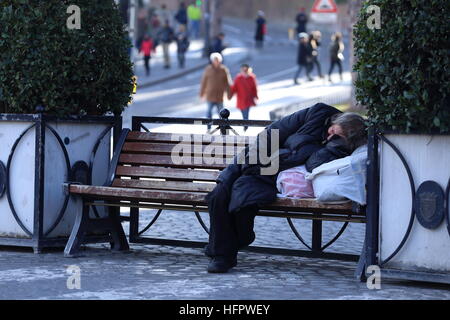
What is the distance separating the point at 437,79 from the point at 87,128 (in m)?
3.30

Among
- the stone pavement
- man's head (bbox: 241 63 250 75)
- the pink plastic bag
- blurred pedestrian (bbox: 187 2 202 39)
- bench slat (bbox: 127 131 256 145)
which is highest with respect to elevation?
blurred pedestrian (bbox: 187 2 202 39)

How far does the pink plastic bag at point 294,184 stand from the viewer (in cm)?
849

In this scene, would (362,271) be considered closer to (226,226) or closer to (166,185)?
(226,226)

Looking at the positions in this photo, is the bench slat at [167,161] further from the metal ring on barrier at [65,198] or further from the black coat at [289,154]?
the black coat at [289,154]

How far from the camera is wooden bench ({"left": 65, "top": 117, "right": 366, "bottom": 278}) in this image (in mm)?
8852

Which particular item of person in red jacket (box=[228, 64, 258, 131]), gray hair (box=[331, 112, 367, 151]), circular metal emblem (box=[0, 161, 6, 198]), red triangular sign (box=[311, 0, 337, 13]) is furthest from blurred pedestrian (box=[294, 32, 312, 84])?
gray hair (box=[331, 112, 367, 151])

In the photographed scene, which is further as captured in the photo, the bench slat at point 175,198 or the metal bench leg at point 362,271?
the bench slat at point 175,198

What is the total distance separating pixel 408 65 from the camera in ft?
25.6

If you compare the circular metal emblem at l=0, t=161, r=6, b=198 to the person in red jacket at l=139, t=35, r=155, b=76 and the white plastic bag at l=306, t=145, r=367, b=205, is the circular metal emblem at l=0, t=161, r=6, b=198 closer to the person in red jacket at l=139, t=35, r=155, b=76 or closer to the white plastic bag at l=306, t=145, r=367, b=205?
the white plastic bag at l=306, t=145, r=367, b=205

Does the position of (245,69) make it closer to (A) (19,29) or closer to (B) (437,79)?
(A) (19,29)

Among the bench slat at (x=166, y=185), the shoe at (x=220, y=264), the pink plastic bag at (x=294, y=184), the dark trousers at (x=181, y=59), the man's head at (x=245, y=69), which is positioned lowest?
the shoe at (x=220, y=264)

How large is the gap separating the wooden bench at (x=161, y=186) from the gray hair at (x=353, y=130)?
541 mm

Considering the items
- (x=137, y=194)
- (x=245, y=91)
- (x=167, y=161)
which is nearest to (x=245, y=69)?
(x=245, y=91)

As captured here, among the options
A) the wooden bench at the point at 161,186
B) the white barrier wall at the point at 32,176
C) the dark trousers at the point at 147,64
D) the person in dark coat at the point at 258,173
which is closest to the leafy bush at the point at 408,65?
the person in dark coat at the point at 258,173
